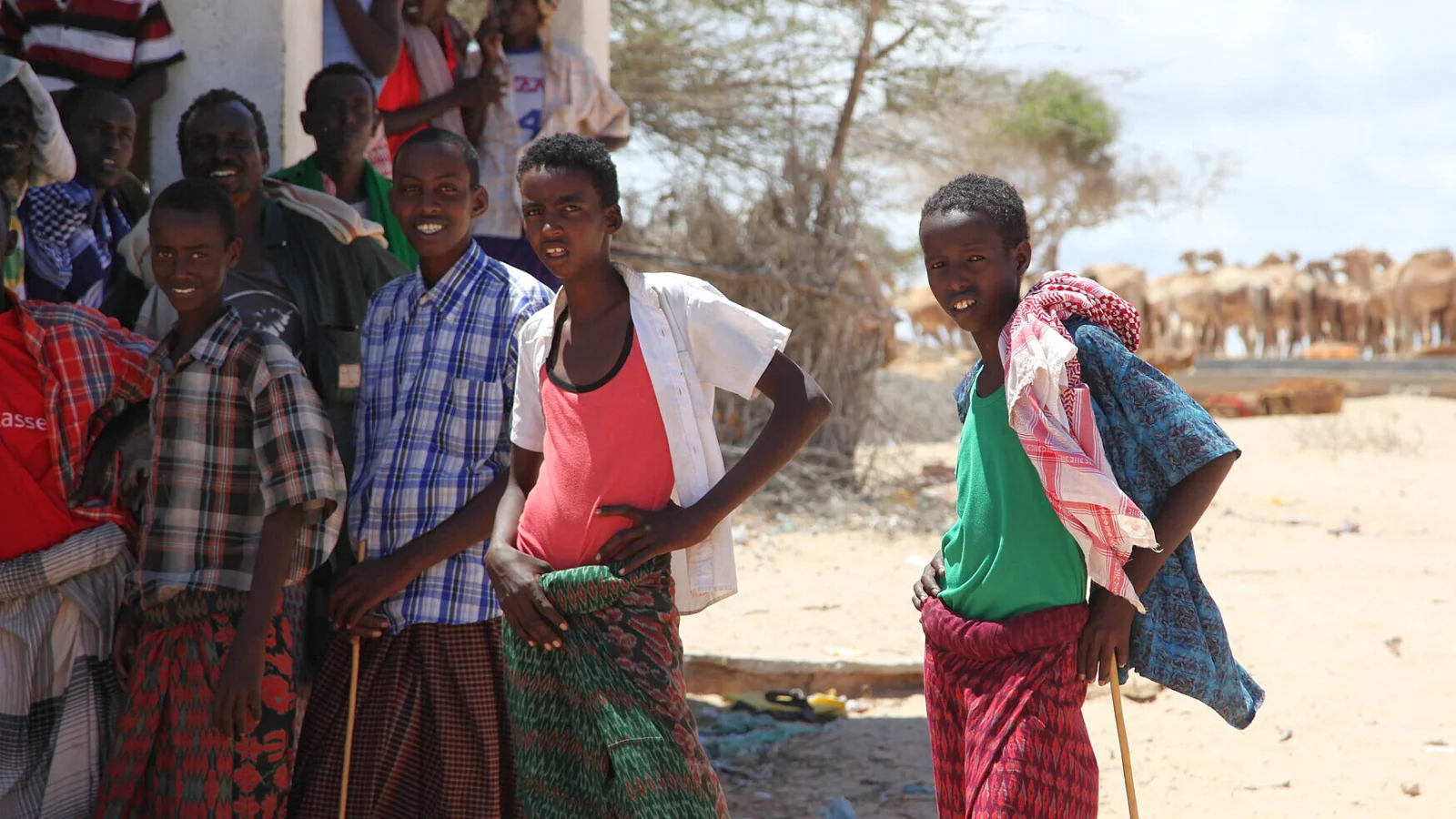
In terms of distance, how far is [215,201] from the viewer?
2963 millimetres

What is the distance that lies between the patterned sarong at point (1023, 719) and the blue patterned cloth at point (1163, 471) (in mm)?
157

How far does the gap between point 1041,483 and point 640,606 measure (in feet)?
2.44

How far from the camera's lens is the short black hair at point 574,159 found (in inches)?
99.7

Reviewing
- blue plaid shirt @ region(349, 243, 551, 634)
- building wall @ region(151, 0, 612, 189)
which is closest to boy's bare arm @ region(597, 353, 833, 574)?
blue plaid shirt @ region(349, 243, 551, 634)

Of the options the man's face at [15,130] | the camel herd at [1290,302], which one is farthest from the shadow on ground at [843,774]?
the camel herd at [1290,302]

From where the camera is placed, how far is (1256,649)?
5.53 metres

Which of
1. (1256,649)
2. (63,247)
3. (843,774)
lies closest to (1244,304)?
(1256,649)

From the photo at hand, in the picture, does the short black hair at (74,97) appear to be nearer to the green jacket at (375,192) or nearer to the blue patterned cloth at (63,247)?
the blue patterned cloth at (63,247)

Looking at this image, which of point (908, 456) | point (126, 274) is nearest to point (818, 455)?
point (908, 456)

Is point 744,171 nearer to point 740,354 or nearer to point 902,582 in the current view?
point 902,582

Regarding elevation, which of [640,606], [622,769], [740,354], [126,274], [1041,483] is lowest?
[622,769]

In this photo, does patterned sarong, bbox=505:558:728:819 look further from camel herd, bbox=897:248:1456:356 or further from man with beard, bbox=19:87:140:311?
camel herd, bbox=897:248:1456:356

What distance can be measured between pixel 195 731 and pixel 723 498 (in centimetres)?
124

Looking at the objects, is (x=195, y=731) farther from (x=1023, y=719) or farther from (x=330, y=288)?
(x=1023, y=719)
